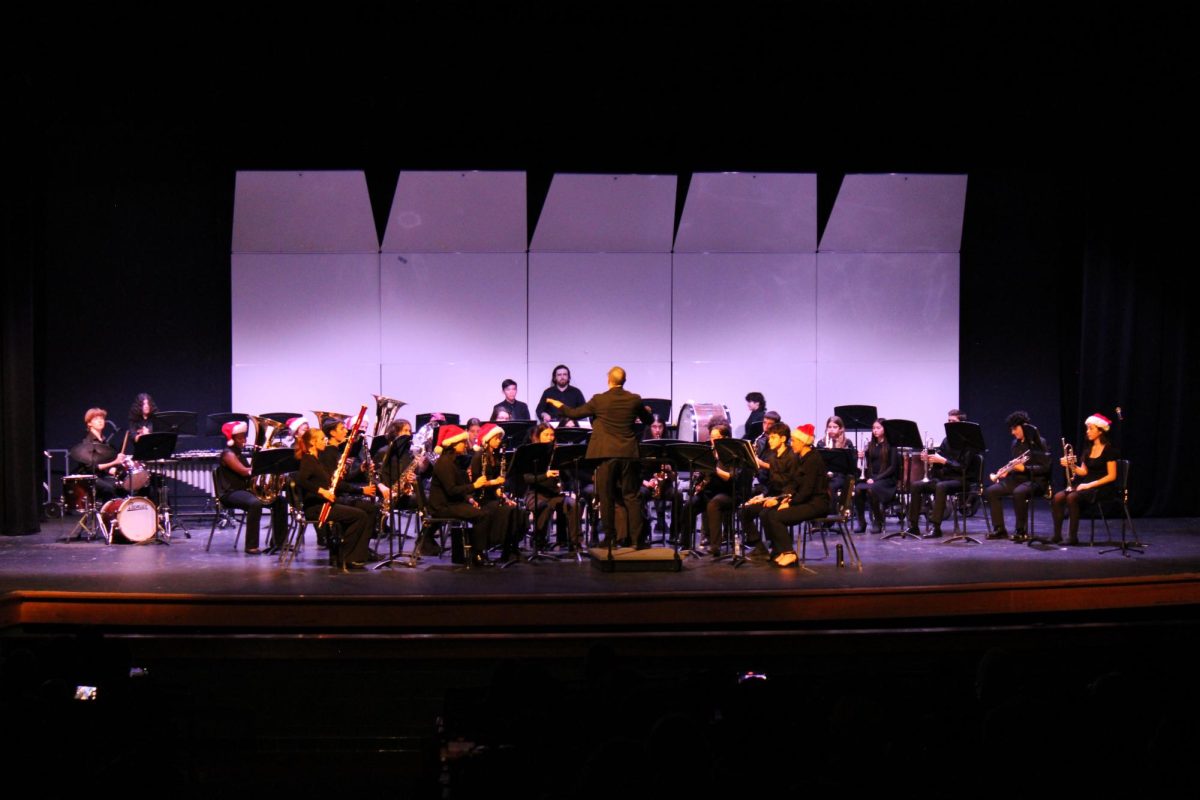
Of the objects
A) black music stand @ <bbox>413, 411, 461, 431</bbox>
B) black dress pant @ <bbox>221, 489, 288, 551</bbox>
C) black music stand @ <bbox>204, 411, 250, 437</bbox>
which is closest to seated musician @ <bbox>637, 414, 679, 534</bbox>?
black music stand @ <bbox>413, 411, 461, 431</bbox>

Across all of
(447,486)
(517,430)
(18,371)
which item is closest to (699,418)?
(517,430)

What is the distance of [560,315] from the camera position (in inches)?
527

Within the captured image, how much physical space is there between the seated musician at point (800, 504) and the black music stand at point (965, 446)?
Answer: 170 centimetres

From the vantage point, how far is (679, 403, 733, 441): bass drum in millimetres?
11250

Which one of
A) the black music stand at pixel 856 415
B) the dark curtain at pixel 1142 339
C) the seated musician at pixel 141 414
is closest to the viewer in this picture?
the seated musician at pixel 141 414

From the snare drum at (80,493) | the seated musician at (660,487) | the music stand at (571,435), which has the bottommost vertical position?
the snare drum at (80,493)

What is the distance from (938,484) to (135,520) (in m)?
7.43

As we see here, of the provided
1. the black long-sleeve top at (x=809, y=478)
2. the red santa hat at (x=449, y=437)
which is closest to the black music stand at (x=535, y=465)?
the red santa hat at (x=449, y=437)

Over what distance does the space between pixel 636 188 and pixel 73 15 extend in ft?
20.4

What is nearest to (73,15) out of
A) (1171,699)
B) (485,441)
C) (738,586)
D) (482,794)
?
(485,441)

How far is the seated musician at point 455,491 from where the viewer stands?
8812 mm

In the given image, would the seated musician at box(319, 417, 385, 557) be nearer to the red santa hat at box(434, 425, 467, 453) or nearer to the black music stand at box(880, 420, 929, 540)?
the red santa hat at box(434, 425, 467, 453)

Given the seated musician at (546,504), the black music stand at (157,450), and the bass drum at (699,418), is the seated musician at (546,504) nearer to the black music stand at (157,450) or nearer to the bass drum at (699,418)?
the bass drum at (699,418)

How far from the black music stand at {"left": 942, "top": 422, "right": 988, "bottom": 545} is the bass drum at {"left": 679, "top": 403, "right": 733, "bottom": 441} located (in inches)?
82.5
